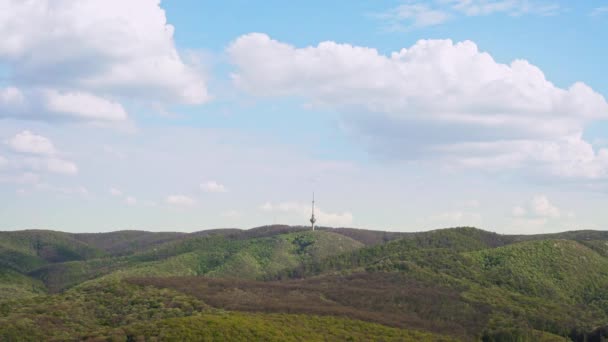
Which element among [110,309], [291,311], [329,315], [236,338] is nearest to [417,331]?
[329,315]

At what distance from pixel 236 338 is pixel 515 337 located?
75.7m

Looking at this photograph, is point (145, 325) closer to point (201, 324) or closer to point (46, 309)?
point (201, 324)

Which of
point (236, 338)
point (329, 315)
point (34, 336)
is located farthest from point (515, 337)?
point (34, 336)

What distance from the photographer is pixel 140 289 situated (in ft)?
636

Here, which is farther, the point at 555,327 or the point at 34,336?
the point at 555,327

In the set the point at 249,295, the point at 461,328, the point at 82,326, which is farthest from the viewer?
Result: the point at 249,295

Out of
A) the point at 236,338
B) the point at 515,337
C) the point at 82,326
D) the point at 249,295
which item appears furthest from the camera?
the point at 249,295

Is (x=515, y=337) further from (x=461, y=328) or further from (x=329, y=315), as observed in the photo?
(x=329, y=315)

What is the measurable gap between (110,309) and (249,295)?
1705 inches

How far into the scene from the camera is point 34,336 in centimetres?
14312

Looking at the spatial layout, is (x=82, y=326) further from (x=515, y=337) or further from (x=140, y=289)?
(x=515, y=337)

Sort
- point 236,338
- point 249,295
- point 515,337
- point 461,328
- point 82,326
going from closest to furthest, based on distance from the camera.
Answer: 1. point 236,338
2. point 82,326
3. point 515,337
4. point 461,328
5. point 249,295

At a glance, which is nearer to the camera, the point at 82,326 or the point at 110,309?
the point at 82,326

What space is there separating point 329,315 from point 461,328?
40.1 m
